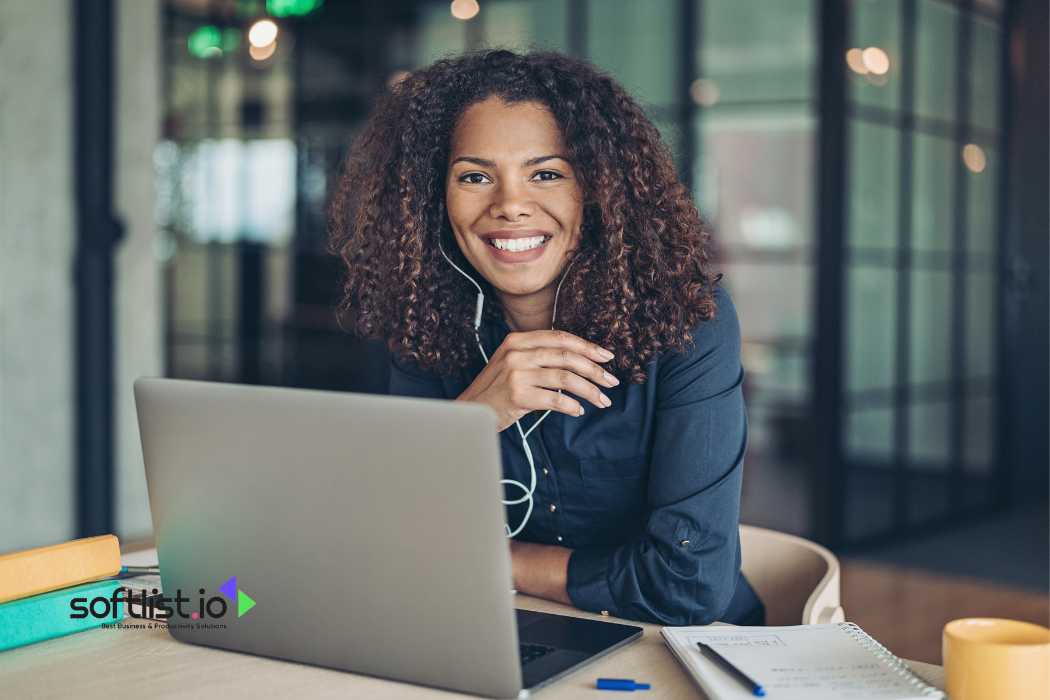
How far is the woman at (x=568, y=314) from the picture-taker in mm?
1479

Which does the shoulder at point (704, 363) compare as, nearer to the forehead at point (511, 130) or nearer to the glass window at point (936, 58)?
the forehead at point (511, 130)

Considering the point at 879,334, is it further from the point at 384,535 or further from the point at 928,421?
the point at 384,535

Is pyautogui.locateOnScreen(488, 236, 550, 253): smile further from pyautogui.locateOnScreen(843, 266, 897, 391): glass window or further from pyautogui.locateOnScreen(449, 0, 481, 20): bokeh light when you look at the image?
pyautogui.locateOnScreen(449, 0, 481, 20): bokeh light

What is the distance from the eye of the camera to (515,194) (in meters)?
1.67

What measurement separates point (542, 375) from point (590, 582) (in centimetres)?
27

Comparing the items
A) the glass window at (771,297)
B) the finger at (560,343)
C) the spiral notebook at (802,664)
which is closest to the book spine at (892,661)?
the spiral notebook at (802,664)

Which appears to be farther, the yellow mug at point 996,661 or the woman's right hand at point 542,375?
the woman's right hand at point 542,375

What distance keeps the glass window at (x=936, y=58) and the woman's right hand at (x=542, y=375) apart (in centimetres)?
388

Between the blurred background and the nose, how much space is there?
1.94 m

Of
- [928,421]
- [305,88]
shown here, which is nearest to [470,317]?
[928,421]

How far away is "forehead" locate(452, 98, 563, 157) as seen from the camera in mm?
1677

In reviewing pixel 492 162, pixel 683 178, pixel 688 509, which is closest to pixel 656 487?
pixel 688 509

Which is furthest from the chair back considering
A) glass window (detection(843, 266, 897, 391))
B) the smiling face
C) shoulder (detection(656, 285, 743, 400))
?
glass window (detection(843, 266, 897, 391))

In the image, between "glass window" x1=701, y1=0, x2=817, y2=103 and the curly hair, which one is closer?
the curly hair
